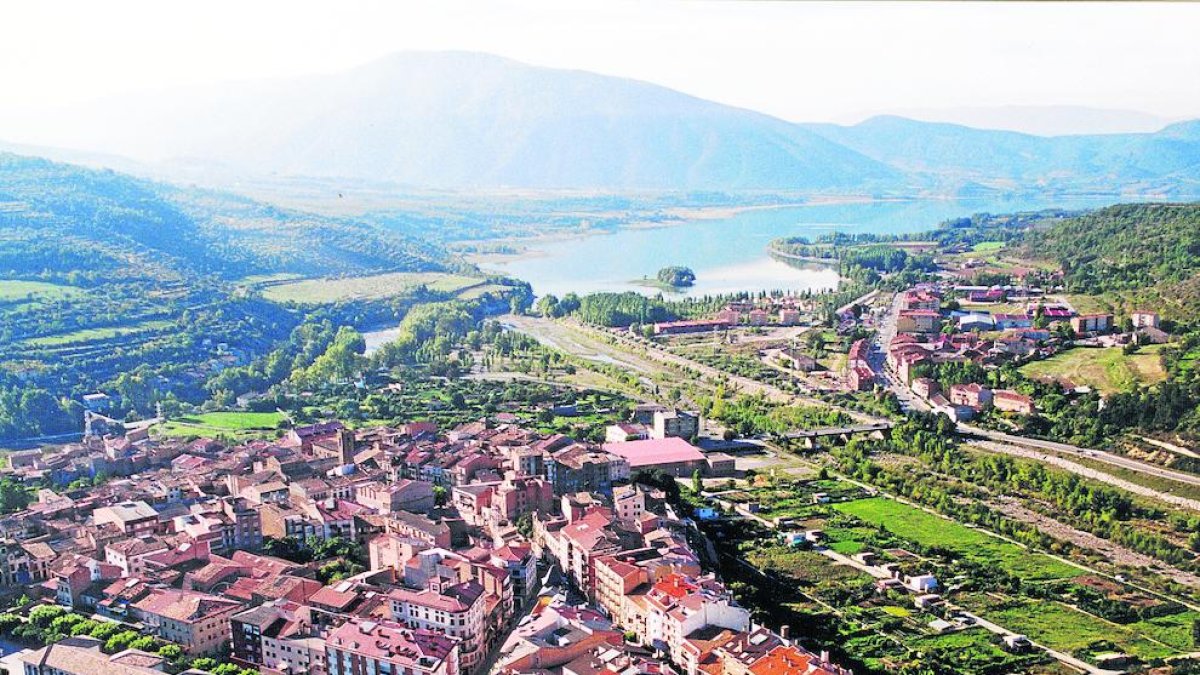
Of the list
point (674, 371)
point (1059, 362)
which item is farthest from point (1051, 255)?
point (674, 371)

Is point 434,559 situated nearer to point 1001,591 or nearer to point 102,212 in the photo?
point 1001,591

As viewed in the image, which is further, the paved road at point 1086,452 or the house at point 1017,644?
the paved road at point 1086,452

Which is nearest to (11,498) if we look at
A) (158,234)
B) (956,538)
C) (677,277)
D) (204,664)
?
(204,664)

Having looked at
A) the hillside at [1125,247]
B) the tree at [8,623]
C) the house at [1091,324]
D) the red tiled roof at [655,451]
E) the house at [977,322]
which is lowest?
the tree at [8,623]

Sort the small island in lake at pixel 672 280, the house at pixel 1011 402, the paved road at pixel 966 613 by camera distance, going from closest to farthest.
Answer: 1. the paved road at pixel 966 613
2. the house at pixel 1011 402
3. the small island in lake at pixel 672 280

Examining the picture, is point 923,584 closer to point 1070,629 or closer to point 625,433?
point 1070,629

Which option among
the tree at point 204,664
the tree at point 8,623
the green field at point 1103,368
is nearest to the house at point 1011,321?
the green field at point 1103,368

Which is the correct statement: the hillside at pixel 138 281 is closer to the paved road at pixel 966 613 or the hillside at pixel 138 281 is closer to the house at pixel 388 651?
the house at pixel 388 651

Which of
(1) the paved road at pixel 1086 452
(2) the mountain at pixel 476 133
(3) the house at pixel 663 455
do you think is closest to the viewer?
(1) the paved road at pixel 1086 452

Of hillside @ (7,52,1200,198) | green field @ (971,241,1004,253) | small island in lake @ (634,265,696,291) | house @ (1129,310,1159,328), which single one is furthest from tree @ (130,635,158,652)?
hillside @ (7,52,1200,198)
